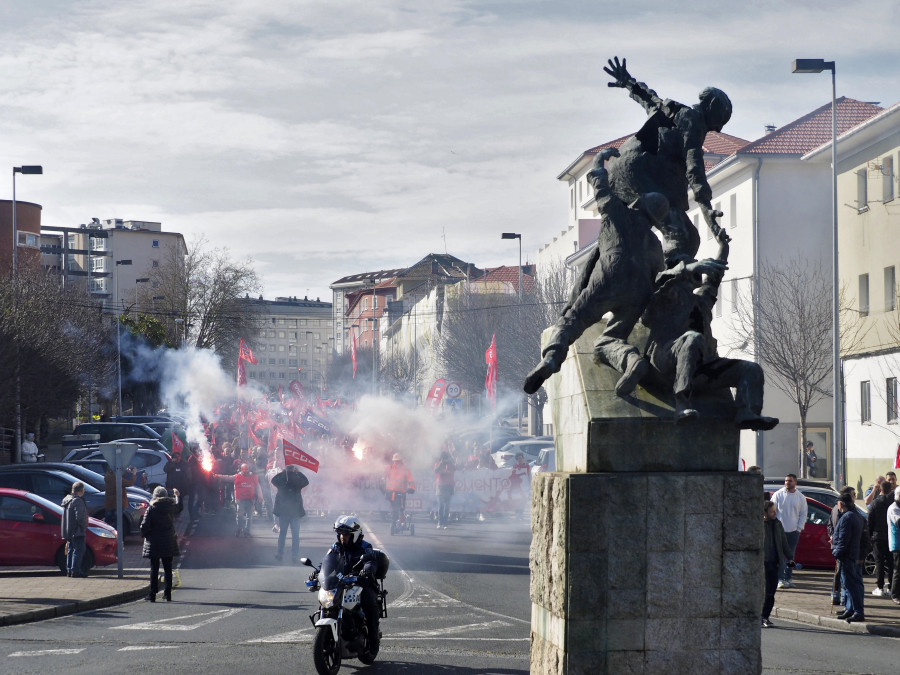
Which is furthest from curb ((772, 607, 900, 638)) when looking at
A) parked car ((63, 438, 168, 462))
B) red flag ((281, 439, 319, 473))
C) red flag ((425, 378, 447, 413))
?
red flag ((425, 378, 447, 413))

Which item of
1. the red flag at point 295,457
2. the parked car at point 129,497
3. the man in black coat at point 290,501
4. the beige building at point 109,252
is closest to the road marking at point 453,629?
the man in black coat at point 290,501

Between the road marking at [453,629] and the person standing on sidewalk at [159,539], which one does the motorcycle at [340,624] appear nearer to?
the road marking at [453,629]

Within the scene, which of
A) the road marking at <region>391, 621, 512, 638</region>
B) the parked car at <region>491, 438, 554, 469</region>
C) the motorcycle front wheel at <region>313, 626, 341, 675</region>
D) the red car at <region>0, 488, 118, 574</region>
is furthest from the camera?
the parked car at <region>491, 438, 554, 469</region>

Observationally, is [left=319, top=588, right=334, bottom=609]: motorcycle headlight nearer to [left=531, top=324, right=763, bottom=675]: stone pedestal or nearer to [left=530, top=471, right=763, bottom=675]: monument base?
[left=531, top=324, right=763, bottom=675]: stone pedestal


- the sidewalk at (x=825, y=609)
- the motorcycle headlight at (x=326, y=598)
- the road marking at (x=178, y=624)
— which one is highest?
the motorcycle headlight at (x=326, y=598)

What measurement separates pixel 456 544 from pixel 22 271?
31.2 metres

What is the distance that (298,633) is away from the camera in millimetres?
14180

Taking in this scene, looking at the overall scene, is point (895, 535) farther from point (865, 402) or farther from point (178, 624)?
point (865, 402)

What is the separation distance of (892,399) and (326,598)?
26.8 meters

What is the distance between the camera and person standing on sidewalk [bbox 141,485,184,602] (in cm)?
1761

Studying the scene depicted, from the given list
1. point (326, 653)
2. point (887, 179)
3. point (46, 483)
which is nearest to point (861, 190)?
point (887, 179)

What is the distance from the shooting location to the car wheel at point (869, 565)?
68.8 feet

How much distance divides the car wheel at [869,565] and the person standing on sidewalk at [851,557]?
5.06m

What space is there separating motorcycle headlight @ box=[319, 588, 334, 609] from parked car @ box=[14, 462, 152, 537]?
45.9 feet
